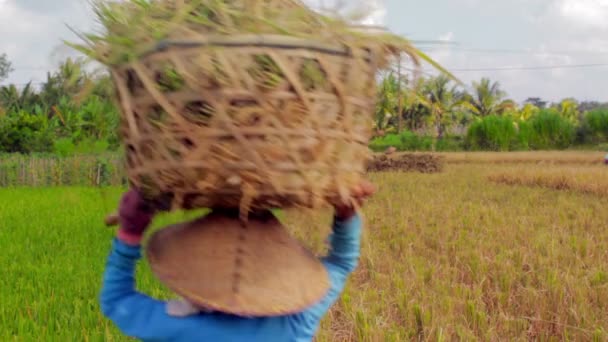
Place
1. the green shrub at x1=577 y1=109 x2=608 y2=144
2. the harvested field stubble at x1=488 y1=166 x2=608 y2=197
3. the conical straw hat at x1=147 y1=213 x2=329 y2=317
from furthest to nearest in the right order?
the green shrub at x1=577 y1=109 x2=608 y2=144 < the harvested field stubble at x1=488 y1=166 x2=608 y2=197 < the conical straw hat at x1=147 y1=213 x2=329 y2=317

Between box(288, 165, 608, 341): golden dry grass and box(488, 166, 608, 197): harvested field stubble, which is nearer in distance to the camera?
box(288, 165, 608, 341): golden dry grass

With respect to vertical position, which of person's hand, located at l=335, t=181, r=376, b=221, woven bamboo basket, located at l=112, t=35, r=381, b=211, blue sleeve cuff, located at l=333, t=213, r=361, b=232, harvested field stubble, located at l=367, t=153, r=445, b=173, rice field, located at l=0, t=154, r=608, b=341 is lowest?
rice field, located at l=0, t=154, r=608, b=341

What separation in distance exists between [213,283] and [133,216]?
0.82ft

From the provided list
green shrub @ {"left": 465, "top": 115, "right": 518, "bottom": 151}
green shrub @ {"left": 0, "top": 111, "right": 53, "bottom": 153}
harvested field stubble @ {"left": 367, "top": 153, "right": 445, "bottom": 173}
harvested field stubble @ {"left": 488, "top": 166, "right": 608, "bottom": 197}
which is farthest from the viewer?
green shrub @ {"left": 465, "top": 115, "right": 518, "bottom": 151}

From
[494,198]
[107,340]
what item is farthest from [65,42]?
[494,198]

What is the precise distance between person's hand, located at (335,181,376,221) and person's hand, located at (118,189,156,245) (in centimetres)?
44

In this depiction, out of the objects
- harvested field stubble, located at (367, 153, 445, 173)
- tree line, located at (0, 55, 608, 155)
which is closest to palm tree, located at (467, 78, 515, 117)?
tree line, located at (0, 55, 608, 155)

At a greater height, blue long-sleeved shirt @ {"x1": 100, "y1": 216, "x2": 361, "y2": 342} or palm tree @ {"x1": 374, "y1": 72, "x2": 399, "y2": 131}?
palm tree @ {"x1": 374, "y1": 72, "x2": 399, "y2": 131}

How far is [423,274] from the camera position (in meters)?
5.01

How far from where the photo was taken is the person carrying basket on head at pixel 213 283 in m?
1.57

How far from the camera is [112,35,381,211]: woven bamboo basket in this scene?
1.44 metres

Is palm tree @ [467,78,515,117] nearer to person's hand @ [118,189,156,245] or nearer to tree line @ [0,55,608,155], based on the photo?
tree line @ [0,55,608,155]

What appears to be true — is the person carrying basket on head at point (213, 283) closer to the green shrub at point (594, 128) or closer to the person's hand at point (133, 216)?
the person's hand at point (133, 216)

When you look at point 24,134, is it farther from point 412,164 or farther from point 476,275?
point 476,275
